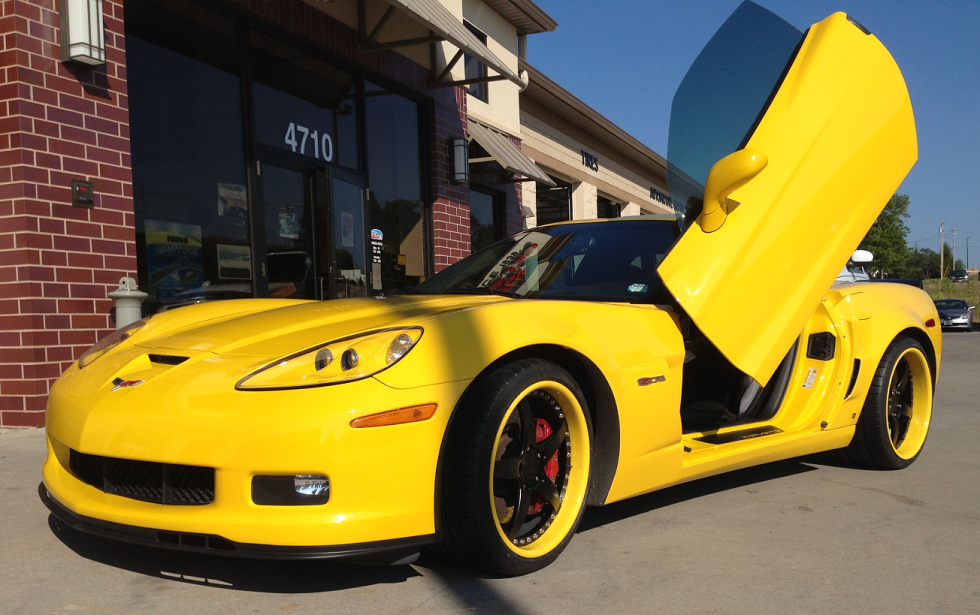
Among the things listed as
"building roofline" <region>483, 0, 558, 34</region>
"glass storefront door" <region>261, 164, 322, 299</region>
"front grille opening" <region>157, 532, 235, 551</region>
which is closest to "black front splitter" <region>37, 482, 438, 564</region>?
"front grille opening" <region>157, 532, 235, 551</region>

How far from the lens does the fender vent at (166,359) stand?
2.54m

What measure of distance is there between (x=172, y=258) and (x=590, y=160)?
39.4 ft

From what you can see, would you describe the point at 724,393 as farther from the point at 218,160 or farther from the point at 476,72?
the point at 476,72

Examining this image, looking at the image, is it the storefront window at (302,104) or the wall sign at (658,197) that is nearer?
the storefront window at (302,104)

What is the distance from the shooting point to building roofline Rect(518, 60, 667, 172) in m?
13.3

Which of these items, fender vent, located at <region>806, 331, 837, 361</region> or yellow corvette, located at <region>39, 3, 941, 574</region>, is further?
fender vent, located at <region>806, 331, 837, 361</region>

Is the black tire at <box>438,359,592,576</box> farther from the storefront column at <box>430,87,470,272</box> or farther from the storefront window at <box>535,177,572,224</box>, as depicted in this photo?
the storefront window at <box>535,177,572,224</box>

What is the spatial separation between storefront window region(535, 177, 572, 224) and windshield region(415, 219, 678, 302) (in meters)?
11.8

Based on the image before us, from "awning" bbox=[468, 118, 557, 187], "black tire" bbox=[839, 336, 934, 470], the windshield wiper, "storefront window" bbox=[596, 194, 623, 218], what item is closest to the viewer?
the windshield wiper

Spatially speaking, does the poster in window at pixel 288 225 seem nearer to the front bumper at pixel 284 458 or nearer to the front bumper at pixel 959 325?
the front bumper at pixel 284 458

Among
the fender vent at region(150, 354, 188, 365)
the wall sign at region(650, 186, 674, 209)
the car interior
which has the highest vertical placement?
the wall sign at region(650, 186, 674, 209)

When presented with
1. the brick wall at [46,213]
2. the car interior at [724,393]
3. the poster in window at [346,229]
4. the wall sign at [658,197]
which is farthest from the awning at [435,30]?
the wall sign at [658,197]

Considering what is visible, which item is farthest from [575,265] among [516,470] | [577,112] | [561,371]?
[577,112]

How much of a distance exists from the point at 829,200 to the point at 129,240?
4603 mm
